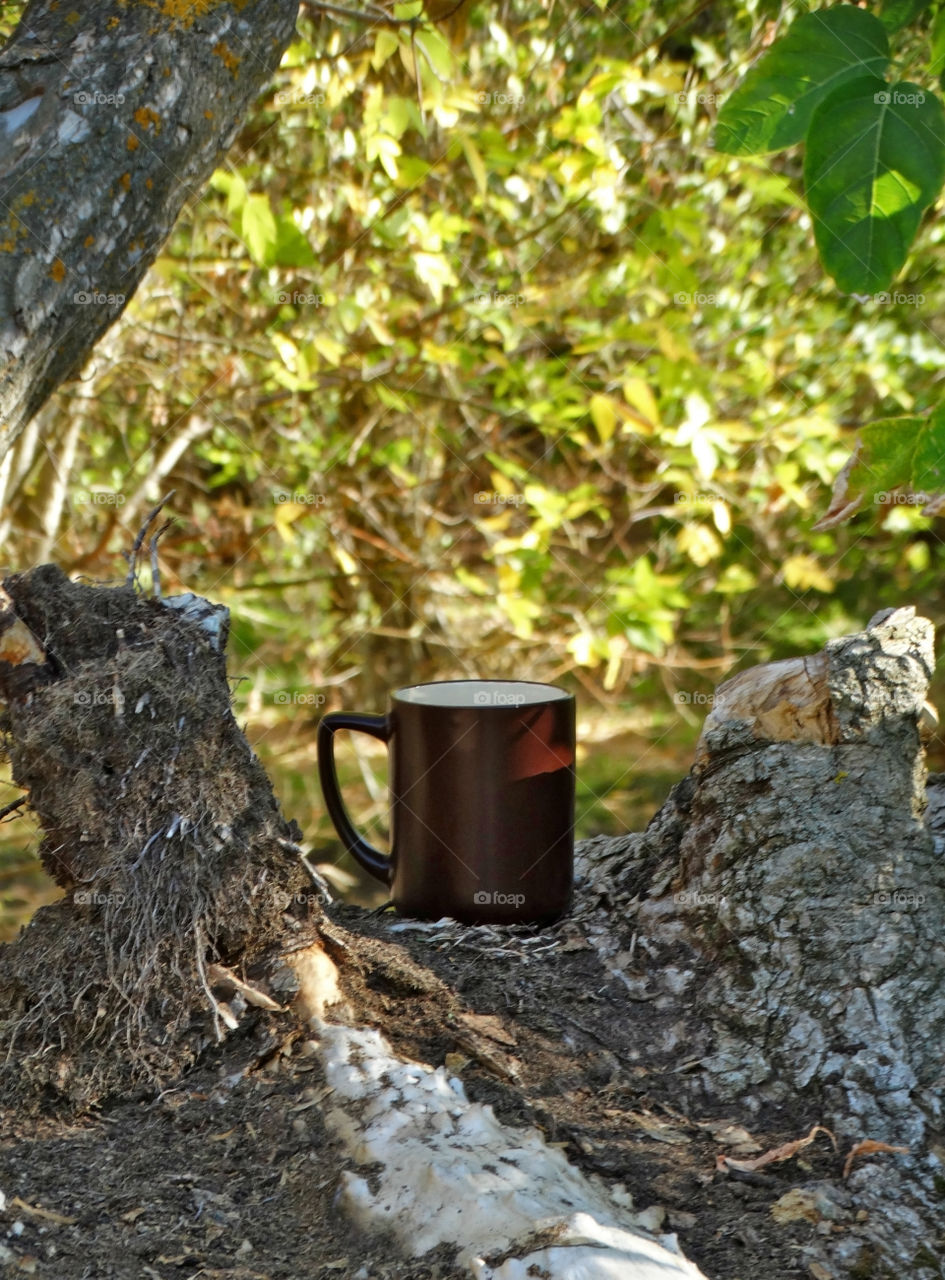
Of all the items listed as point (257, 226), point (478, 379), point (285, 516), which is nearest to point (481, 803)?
point (257, 226)

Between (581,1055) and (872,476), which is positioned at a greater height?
(872,476)

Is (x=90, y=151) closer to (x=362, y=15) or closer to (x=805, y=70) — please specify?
(x=805, y=70)

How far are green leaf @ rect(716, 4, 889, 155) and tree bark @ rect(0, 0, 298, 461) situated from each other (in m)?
0.59

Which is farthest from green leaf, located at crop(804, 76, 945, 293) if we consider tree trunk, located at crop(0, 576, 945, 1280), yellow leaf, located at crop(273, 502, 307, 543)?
yellow leaf, located at crop(273, 502, 307, 543)

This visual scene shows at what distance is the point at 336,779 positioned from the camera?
148cm

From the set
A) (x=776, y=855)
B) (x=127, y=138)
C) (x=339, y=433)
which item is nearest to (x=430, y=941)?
(x=776, y=855)

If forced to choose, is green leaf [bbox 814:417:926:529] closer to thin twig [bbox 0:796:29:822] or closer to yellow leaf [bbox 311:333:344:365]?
thin twig [bbox 0:796:29:822]

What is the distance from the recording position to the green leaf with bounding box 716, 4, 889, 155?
1.20 m

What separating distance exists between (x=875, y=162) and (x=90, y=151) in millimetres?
831

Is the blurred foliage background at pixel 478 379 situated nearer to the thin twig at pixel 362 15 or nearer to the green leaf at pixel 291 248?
the green leaf at pixel 291 248

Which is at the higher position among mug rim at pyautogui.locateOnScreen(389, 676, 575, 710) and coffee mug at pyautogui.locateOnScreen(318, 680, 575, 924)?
mug rim at pyautogui.locateOnScreen(389, 676, 575, 710)

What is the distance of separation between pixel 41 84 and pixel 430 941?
3.56 feet

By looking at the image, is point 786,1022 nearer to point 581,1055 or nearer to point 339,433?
point 581,1055

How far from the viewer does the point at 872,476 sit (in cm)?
126
